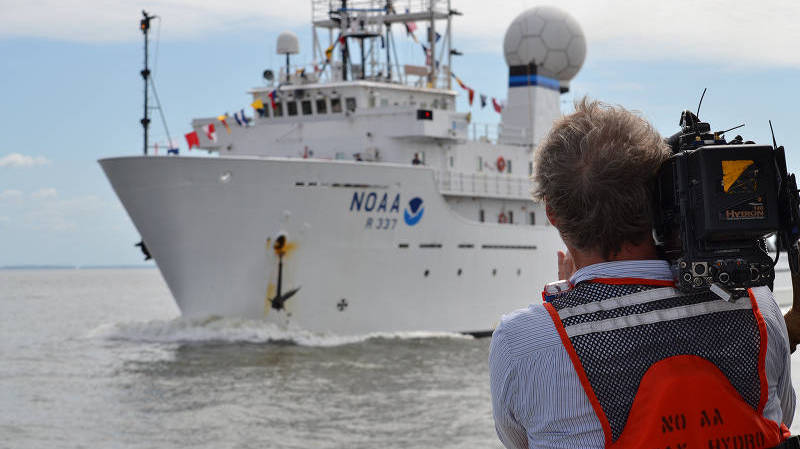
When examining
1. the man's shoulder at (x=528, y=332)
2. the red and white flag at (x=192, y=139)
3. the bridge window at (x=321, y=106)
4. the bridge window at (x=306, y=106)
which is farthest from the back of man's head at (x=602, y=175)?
the bridge window at (x=306, y=106)

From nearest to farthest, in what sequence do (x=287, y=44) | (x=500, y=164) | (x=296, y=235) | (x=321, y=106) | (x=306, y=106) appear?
(x=296, y=235), (x=321, y=106), (x=306, y=106), (x=500, y=164), (x=287, y=44)

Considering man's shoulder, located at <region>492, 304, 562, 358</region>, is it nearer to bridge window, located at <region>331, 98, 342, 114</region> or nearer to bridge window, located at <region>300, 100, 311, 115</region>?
bridge window, located at <region>331, 98, 342, 114</region>

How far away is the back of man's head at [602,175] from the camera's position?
190 centimetres

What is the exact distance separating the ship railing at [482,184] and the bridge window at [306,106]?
3.34 meters

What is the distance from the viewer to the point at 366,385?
43.9ft

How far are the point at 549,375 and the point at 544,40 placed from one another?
79.1 ft

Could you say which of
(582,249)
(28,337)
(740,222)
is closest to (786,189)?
(740,222)

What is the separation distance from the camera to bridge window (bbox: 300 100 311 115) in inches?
838

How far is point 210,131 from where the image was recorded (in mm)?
21703

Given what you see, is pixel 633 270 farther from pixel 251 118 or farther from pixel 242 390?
pixel 251 118

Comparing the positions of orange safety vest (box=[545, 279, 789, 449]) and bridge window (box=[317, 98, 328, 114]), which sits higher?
bridge window (box=[317, 98, 328, 114])

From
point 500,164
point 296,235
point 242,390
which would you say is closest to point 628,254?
point 242,390

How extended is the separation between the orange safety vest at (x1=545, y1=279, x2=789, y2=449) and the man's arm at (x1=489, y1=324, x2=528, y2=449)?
119 millimetres

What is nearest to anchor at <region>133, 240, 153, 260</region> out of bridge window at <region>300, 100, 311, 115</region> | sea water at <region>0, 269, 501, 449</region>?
sea water at <region>0, 269, 501, 449</region>
